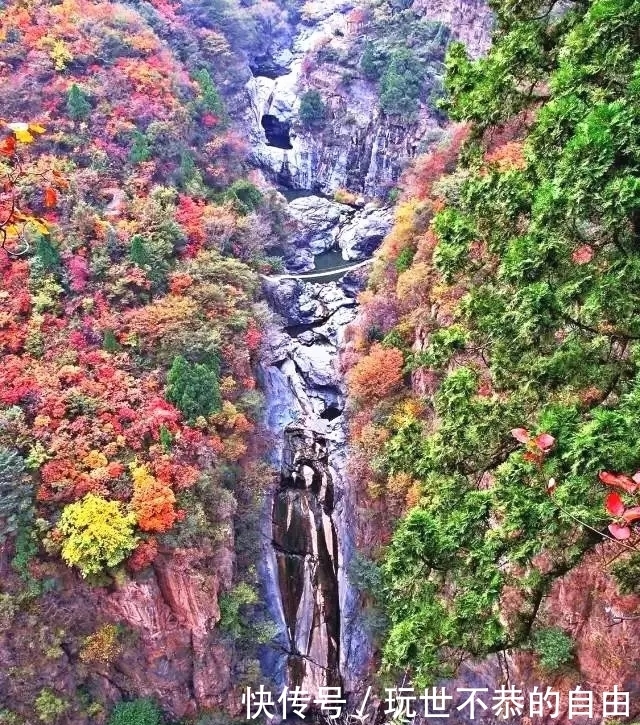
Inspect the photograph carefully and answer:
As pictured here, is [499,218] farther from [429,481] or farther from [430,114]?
[430,114]

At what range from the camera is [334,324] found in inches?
1260

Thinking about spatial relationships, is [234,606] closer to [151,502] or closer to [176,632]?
[176,632]

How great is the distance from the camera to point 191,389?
19078 millimetres

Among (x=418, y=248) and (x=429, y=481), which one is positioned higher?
(x=418, y=248)

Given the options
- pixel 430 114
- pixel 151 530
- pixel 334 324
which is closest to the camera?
pixel 151 530

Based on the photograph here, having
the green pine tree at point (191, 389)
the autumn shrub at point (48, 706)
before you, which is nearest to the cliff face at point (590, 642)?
the green pine tree at point (191, 389)

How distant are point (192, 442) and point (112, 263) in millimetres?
8487

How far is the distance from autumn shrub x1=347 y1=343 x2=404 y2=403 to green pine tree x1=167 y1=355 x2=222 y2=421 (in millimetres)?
5318

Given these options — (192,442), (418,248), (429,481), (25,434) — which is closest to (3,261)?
(25,434)

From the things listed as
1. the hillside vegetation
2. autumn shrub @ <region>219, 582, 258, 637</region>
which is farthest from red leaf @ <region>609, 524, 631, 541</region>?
autumn shrub @ <region>219, 582, 258, 637</region>

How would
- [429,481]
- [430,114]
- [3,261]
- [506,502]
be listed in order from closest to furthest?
1. [506,502]
2. [429,481]
3. [3,261]
4. [430,114]

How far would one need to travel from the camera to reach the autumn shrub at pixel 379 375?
2034cm

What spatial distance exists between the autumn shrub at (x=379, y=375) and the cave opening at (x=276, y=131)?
30781mm

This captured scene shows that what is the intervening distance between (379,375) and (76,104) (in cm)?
1971
